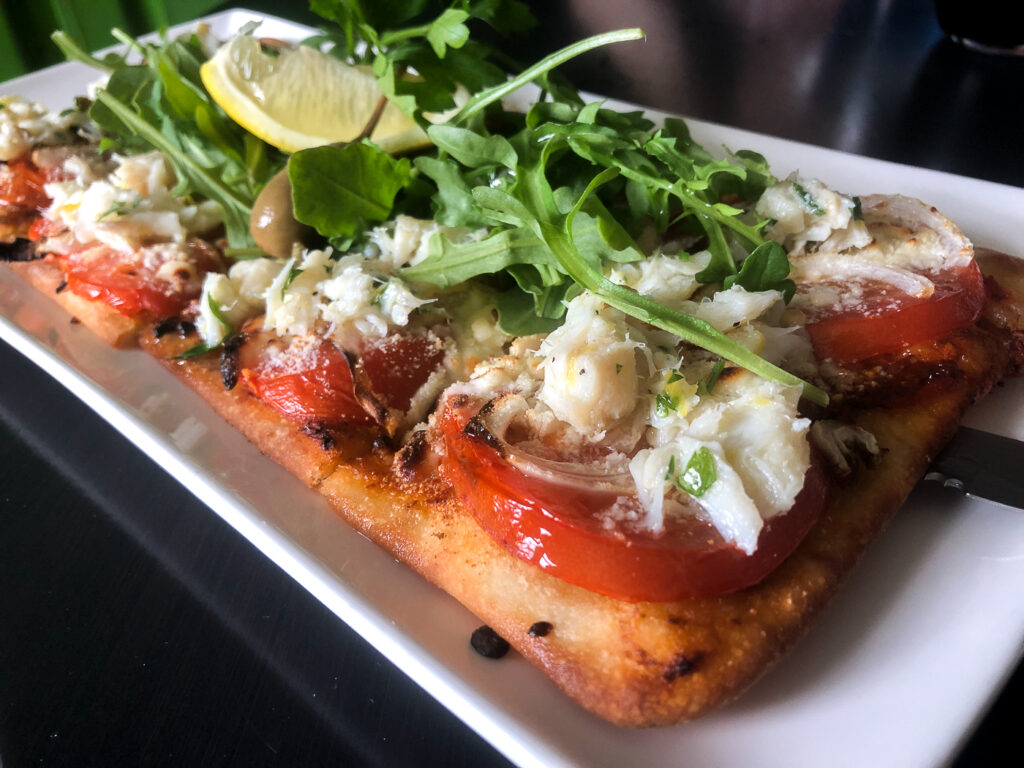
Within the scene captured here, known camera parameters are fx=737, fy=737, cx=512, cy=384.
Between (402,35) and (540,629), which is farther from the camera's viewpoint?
(402,35)

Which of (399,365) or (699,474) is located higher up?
(699,474)

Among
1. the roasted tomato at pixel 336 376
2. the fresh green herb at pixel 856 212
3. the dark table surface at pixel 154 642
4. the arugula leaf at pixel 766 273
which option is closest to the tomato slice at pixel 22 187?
the dark table surface at pixel 154 642

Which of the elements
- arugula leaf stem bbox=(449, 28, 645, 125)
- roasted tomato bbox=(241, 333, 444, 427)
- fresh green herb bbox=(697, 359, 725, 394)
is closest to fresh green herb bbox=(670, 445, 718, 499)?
fresh green herb bbox=(697, 359, 725, 394)

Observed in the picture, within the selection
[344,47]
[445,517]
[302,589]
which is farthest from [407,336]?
[344,47]

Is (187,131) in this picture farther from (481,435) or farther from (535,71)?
(481,435)

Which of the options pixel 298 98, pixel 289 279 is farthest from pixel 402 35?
pixel 289 279

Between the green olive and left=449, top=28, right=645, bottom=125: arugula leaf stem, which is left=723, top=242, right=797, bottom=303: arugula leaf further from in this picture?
the green olive
